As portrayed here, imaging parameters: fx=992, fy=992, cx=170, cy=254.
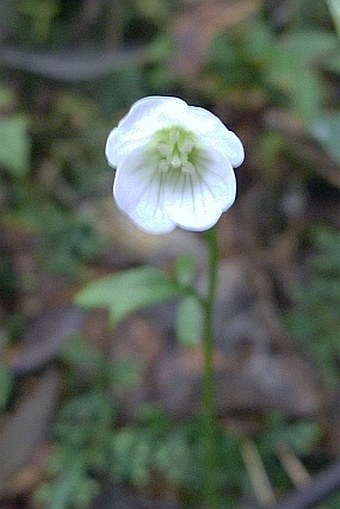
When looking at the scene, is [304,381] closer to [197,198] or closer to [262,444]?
[262,444]

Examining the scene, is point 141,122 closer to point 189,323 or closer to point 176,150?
point 176,150

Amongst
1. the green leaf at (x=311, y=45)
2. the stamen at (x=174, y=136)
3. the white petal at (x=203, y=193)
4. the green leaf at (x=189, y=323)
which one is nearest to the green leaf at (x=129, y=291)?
the green leaf at (x=189, y=323)

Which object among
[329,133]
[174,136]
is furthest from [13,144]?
[174,136]

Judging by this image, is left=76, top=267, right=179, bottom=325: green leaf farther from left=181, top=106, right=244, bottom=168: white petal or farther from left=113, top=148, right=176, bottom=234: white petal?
left=181, top=106, right=244, bottom=168: white petal

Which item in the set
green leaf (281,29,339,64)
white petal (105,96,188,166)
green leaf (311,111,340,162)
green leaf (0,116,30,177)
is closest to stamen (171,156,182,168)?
white petal (105,96,188,166)

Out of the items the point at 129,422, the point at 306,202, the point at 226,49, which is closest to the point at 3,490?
the point at 129,422

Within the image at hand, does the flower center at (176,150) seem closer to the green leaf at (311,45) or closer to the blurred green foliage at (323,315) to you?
the blurred green foliage at (323,315)
